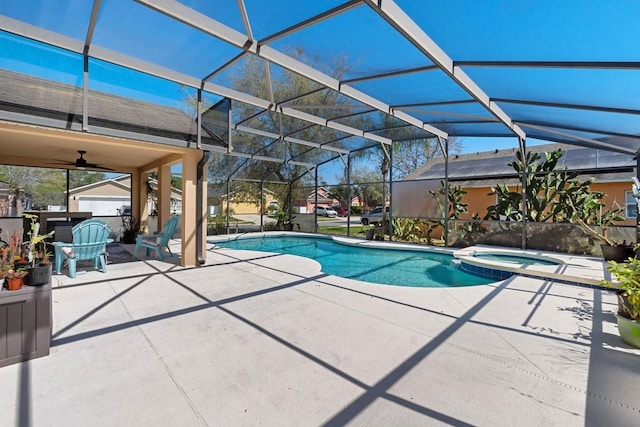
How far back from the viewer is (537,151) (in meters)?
15.3

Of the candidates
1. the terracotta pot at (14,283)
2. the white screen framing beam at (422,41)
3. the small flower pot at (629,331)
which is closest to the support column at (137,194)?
the terracotta pot at (14,283)

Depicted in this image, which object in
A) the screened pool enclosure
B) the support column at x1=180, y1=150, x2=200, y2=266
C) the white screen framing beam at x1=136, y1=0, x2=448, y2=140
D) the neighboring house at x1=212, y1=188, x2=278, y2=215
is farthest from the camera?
the neighboring house at x1=212, y1=188, x2=278, y2=215

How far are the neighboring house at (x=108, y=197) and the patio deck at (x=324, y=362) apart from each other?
330 inches

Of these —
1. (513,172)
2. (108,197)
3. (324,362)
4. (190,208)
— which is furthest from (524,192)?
(108,197)

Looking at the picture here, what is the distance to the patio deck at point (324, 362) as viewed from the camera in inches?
80.3

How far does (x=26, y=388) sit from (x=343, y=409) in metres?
2.35

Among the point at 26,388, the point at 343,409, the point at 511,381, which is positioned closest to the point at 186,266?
the point at 26,388

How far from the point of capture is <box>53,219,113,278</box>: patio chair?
5.50 m

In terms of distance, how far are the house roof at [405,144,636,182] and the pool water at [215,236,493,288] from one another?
540 cm

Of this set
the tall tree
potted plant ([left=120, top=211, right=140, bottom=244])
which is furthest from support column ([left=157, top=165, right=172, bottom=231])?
the tall tree

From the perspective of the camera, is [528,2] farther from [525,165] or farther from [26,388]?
[525,165]

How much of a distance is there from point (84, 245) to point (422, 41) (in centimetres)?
658

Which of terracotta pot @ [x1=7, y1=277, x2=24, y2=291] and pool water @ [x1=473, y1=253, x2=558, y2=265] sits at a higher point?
terracotta pot @ [x1=7, y1=277, x2=24, y2=291]

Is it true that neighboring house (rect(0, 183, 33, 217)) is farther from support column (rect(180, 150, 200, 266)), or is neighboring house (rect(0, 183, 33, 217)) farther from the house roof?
the house roof
